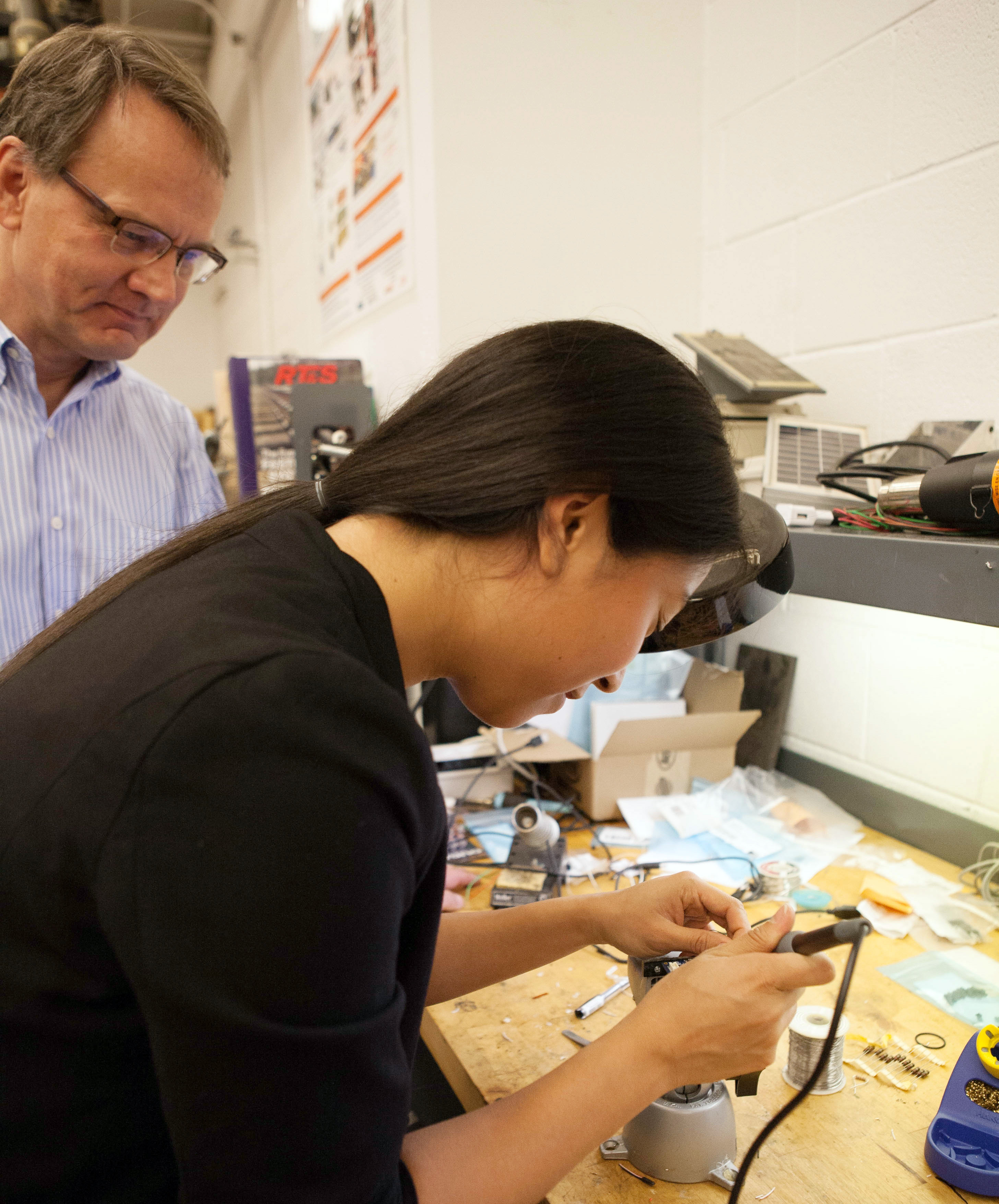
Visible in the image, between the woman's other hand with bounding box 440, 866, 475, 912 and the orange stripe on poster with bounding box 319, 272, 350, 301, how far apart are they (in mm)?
1764

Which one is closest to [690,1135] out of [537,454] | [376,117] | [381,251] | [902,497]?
[537,454]

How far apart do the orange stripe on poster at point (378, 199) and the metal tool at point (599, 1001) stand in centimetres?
167

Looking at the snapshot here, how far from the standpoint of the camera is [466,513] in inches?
25.2

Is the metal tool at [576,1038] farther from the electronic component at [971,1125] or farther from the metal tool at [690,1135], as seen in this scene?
the electronic component at [971,1125]

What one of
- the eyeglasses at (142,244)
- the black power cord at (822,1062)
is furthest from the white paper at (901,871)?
the eyeglasses at (142,244)

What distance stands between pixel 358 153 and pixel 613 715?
163 centimetres

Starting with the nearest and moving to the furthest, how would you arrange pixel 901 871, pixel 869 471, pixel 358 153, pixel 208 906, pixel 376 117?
pixel 208 906 < pixel 869 471 < pixel 901 871 < pixel 376 117 < pixel 358 153

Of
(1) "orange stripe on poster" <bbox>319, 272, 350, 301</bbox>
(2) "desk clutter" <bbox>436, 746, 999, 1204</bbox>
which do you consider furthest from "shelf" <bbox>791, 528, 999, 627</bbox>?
(1) "orange stripe on poster" <bbox>319, 272, 350, 301</bbox>

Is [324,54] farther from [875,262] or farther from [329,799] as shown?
[329,799]

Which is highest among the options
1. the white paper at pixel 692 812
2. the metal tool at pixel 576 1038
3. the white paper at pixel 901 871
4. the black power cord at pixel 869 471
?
the black power cord at pixel 869 471

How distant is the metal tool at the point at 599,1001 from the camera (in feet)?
3.11

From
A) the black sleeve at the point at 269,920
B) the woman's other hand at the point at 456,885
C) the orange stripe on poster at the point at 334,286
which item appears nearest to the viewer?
the black sleeve at the point at 269,920

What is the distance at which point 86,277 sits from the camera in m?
1.15

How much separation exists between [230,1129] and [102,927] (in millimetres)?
141
